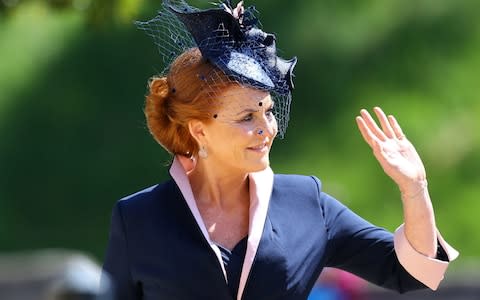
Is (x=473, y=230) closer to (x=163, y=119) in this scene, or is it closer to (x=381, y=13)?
(x=381, y=13)

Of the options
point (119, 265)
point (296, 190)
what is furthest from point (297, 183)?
point (119, 265)

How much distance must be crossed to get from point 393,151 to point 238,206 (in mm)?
442

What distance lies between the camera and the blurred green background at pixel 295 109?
7465 millimetres

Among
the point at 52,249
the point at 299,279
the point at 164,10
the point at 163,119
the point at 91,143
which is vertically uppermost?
the point at 164,10

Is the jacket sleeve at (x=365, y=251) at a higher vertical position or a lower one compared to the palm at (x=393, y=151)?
lower

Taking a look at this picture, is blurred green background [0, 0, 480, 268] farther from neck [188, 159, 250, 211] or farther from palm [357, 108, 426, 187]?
palm [357, 108, 426, 187]

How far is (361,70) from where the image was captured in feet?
25.5

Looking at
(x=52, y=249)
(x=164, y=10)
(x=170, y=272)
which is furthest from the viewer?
(x=52, y=249)

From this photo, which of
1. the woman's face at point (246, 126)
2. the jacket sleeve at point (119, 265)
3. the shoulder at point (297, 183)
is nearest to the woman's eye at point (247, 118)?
the woman's face at point (246, 126)

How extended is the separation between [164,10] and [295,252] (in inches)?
29.8

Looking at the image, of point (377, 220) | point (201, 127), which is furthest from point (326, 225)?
point (377, 220)

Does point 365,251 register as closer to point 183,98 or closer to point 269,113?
point 269,113

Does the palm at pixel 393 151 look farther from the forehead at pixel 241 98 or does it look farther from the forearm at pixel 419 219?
the forehead at pixel 241 98

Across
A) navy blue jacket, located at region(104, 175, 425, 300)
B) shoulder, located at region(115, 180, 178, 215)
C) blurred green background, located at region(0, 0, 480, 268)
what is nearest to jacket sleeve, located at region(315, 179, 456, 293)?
navy blue jacket, located at region(104, 175, 425, 300)
